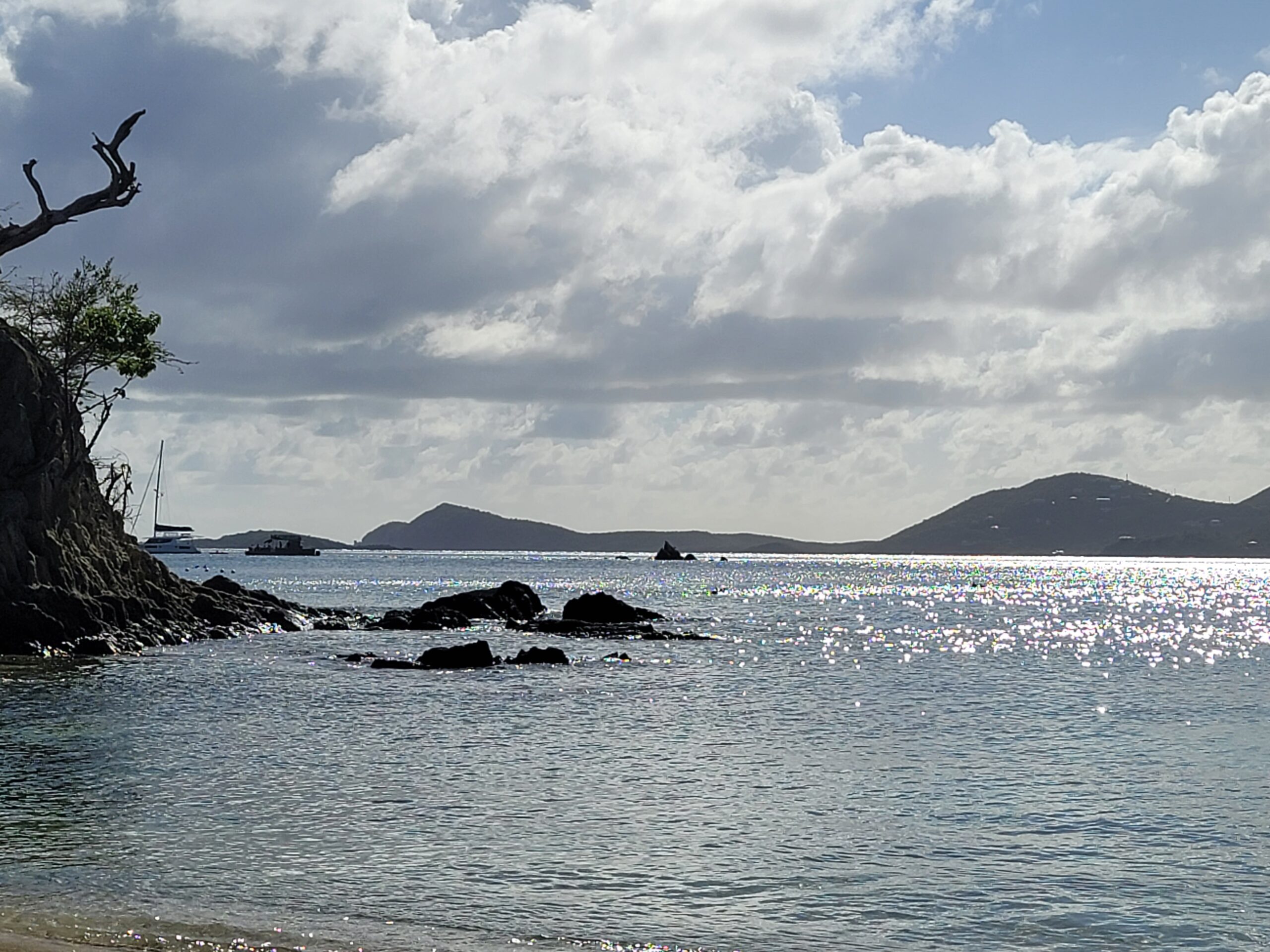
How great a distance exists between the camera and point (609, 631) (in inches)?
3014

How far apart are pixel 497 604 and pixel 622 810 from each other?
6602cm

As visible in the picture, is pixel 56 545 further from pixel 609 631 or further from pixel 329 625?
pixel 609 631

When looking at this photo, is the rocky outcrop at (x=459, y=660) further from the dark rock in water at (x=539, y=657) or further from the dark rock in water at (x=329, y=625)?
the dark rock in water at (x=329, y=625)

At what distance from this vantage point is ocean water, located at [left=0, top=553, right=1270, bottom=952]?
17.1 meters

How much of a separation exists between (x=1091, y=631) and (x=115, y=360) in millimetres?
70527

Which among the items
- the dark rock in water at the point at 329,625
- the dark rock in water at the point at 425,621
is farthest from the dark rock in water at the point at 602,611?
the dark rock in water at the point at 329,625

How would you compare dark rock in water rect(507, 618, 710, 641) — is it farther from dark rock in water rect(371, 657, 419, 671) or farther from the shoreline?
the shoreline

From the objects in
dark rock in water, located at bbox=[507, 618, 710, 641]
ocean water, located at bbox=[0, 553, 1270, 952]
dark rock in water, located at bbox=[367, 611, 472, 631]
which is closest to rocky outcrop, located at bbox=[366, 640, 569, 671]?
ocean water, located at bbox=[0, 553, 1270, 952]

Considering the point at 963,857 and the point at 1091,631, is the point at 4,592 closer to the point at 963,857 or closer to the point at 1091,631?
the point at 963,857

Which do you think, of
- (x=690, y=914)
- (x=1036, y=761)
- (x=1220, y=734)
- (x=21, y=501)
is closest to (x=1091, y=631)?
(x=1220, y=734)

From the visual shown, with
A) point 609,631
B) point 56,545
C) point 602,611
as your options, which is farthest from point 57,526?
point 602,611

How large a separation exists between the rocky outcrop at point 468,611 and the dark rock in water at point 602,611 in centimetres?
593

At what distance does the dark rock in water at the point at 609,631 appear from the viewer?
247ft

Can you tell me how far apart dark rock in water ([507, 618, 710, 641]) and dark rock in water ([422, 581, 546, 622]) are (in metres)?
7.24
